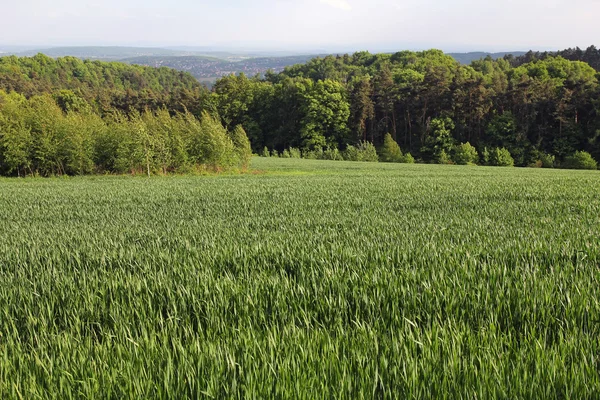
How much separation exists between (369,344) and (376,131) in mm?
77739

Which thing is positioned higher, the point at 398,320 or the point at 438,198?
the point at 398,320

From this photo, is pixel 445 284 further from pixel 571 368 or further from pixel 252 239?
pixel 252 239

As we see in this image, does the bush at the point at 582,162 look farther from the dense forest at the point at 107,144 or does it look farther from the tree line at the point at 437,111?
the dense forest at the point at 107,144

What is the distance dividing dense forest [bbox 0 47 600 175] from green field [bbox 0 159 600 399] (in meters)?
24.3

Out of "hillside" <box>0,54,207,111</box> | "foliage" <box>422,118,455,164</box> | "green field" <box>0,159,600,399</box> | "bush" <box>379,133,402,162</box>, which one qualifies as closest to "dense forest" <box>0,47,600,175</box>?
"foliage" <box>422,118,455,164</box>

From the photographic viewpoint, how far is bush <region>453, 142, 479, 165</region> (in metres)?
58.4

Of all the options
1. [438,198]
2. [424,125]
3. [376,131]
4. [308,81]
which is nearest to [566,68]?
[424,125]

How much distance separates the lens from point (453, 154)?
64125mm

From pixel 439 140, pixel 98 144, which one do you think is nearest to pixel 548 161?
pixel 439 140

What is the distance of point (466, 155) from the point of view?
5856cm

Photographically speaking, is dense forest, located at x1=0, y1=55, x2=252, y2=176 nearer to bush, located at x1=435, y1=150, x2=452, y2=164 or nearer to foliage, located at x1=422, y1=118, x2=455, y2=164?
bush, located at x1=435, y1=150, x2=452, y2=164

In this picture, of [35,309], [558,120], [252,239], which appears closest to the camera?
[35,309]

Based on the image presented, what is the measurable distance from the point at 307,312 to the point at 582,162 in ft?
198

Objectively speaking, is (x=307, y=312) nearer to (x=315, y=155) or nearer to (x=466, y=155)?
(x=466, y=155)
